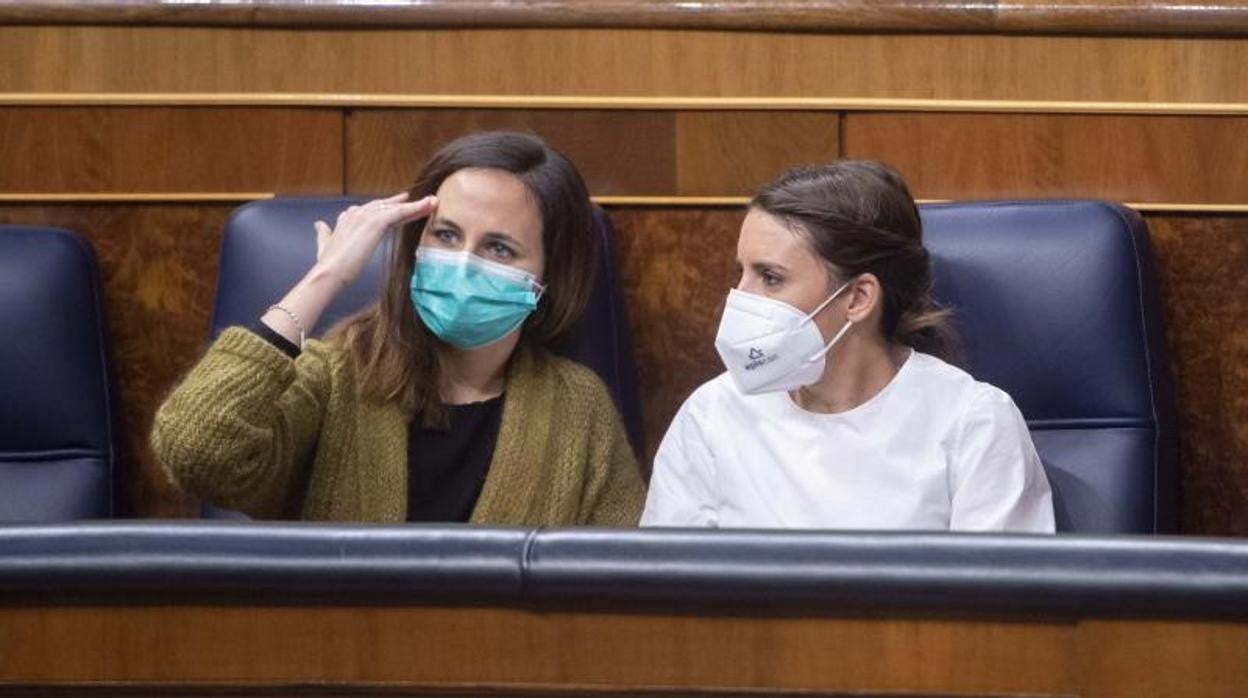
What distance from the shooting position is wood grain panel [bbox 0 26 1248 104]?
6.06 ft

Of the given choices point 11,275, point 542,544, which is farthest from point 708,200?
point 542,544

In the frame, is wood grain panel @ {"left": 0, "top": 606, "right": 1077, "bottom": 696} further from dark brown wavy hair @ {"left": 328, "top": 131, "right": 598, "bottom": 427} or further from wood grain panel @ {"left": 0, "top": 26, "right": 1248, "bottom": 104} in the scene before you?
wood grain panel @ {"left": 0, "top": 26, "right": 1248, "bottom": 104}

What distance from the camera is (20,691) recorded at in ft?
2.93

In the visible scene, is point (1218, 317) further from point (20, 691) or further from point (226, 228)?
point (20, 691)

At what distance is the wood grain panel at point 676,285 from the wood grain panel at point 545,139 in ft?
0.13

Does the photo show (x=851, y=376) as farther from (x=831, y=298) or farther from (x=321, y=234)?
(x=321, y=234)

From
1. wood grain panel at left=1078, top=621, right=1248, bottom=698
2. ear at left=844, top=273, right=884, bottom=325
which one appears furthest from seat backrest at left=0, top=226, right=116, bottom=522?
wood grain panel at left=1078, top=621, right=1248, bottom=698

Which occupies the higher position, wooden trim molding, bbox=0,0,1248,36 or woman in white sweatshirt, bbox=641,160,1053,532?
wooden trim molding, bbox=0,0,1248,36

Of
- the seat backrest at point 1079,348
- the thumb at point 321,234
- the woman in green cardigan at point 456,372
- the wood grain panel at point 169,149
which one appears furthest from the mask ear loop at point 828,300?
the wood grain panel at point 169,149

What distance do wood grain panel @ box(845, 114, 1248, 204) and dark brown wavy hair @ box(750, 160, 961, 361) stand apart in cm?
22

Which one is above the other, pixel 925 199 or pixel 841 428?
pixel 925 199

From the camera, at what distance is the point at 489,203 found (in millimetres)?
1666

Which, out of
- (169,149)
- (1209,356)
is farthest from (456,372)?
(1209,356)

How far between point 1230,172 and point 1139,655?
109 cm
